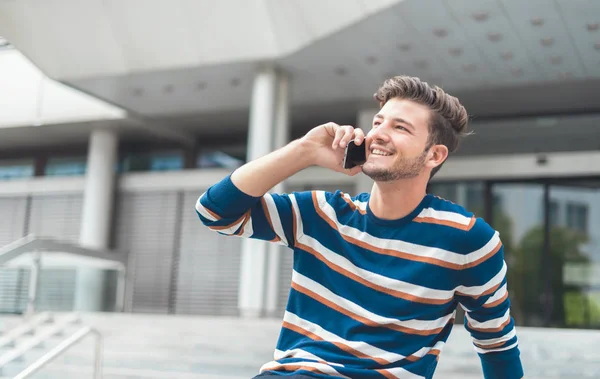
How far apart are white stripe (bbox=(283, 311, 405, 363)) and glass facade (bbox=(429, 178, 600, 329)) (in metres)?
12.0

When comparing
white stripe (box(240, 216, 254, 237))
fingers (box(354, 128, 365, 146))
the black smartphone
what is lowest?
white stripe (box(240, 216, 254, 237))

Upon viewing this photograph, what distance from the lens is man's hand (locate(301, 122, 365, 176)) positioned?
6.21 feet

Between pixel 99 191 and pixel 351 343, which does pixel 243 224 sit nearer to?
pixel 351 343

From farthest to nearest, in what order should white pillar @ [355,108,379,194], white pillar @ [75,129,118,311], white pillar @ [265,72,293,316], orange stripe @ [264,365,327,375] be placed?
white pillar @ [75,129,118,311] → white pillar @ [355,108,379,194] → white pillar @ [265,72,293,316] → orange stripe @ [264,365,327,375]

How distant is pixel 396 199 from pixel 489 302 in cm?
36

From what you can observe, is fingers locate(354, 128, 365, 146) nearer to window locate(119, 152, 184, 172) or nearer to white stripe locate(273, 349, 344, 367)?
white stripe locate(273, 349, 344, 367)

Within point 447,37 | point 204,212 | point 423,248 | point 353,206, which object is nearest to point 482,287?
point 423,248

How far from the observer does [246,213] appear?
1917mm

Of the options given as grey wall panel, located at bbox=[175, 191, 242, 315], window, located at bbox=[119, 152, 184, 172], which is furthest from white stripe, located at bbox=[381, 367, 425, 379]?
window, located at bbox=[119, 152, 184, 172]

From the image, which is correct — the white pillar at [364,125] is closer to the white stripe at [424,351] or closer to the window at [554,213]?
the window at [554,213]

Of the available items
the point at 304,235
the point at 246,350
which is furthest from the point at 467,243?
the point at 246,350

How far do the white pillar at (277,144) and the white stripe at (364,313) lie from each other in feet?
34.7

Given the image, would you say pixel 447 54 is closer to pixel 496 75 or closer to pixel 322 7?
pixel 496 75

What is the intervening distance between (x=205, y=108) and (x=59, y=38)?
12.1 ft
